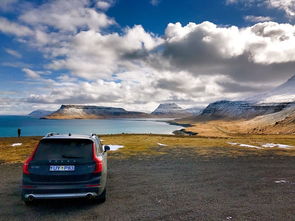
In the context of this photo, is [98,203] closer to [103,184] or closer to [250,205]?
[103,184]

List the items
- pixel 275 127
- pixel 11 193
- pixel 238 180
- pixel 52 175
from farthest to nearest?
pixel 275 127 → pixel 238 180 → pixel 11 193 → pixel 52 175

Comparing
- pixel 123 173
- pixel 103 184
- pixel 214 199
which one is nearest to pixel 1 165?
pixel 123 173

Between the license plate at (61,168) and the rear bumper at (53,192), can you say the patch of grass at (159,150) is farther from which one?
the license plate at (61,168)

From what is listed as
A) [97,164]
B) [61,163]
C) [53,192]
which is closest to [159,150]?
[97,164]

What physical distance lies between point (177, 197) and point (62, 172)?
442 centimetres

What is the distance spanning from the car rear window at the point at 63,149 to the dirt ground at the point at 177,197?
1.74 meters

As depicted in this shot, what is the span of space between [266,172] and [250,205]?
649cm

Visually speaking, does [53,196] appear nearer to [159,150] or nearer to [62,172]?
[62,172]

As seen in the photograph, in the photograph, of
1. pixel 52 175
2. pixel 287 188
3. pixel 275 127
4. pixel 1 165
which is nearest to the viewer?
pixel 52 175

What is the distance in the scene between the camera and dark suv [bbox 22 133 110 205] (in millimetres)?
6988

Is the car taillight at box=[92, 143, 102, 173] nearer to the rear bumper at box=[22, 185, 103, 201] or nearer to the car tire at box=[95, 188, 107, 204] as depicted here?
the rear bumper at box=[22, 185, 103, 201]

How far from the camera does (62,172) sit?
7.12m

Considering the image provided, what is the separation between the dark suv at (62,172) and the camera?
6988 millimetres

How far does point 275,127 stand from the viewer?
366 feet
